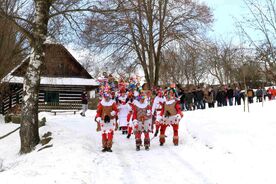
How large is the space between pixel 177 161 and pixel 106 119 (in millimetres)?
2946

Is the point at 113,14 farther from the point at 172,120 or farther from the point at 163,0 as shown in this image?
the point at 163,0

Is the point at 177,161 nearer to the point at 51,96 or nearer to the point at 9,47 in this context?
the point at 9,47

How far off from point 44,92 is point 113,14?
2313cm

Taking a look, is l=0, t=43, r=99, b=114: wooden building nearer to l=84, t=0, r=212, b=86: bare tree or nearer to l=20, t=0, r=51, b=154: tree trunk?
l=84, t=0, r=212, b=86: bare tree

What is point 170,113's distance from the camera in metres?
11.6

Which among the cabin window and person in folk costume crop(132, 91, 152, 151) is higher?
the cabin window

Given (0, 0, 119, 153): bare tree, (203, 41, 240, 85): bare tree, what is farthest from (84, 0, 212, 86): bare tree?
(0, 0, 119, 153): bare tree

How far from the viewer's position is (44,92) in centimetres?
3409

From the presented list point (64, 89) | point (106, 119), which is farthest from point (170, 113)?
point (64, 89)

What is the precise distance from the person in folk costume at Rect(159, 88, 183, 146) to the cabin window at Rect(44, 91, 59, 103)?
24041 millimetres

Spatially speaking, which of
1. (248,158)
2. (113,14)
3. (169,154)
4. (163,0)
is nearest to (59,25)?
(113,14)

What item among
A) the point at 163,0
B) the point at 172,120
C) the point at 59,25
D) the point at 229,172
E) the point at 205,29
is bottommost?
the point at 229,172

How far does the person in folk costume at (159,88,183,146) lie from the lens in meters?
11.5

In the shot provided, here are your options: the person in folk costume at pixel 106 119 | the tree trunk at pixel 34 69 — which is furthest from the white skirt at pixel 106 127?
the tree trunk at pixel 34 69
